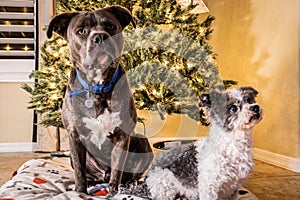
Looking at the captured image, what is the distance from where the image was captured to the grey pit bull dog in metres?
1.23

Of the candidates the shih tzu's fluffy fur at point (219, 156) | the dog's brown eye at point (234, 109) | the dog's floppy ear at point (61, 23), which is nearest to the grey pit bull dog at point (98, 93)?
the dog's floppy ear at point (61, 23)

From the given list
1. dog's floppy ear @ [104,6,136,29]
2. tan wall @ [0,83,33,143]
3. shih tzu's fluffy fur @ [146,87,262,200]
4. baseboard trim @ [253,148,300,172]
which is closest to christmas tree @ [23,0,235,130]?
baseboard trim @ [253,148,300,172]

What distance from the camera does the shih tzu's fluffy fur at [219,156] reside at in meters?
1.06

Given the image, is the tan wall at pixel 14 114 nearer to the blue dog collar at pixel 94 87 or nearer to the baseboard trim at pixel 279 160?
the baseboard trim at pixel 279 160

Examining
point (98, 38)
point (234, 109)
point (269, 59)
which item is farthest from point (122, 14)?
point (269, 59)

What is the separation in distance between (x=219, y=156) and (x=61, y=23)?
0.80 m

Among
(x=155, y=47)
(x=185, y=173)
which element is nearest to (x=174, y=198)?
(x=185, y=173)

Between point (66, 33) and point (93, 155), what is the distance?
20.5 inches

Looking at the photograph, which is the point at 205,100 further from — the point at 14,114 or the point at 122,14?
the point at 14,114

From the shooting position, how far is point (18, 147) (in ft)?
11.8

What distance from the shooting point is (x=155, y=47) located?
232cm

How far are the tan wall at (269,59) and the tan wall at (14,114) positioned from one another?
2.25 meters

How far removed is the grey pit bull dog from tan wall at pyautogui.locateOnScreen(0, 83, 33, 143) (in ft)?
7.92

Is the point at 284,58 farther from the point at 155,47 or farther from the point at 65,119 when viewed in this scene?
the point at 65,119
